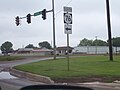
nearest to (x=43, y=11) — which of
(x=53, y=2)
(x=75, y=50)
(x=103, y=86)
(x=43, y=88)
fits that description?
(x=53, y=2)

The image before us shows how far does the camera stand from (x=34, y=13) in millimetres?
47438

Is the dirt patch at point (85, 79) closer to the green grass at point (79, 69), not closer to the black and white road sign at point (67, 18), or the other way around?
the green grass at point (79, 69)

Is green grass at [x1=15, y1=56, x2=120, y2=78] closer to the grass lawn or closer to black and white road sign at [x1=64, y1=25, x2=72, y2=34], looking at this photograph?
the grass lawn

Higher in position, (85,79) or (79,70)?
(79,70)

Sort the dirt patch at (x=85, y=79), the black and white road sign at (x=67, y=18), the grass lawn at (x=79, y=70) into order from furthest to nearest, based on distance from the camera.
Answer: the black and white road sign at (x=67, y=18) → the grass lawn at (x=79, y=70) → the dirt patch at (x=85, y=79)

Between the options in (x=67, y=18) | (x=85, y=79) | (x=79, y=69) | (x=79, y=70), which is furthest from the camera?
Result: (x=79, y=69)

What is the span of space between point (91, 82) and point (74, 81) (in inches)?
46.0

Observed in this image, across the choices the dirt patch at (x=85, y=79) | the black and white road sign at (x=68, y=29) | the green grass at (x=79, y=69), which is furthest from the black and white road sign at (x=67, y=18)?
the dirt patch at (x=85, y=79)

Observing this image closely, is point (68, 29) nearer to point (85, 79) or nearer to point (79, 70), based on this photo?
point (79, 70)

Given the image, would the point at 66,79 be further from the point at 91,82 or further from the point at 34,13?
the point at 34,13

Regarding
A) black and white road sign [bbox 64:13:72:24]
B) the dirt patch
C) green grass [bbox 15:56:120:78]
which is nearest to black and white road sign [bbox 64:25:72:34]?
black and white road sign [bbox 64:13:72:24]

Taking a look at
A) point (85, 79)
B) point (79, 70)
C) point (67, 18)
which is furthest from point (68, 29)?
point (85, 79)

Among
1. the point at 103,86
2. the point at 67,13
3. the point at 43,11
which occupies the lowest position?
the point at 103,86

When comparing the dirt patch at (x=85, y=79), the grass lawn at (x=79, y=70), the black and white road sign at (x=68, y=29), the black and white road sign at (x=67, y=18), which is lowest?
the dirt patch at (x=85, y=79)
